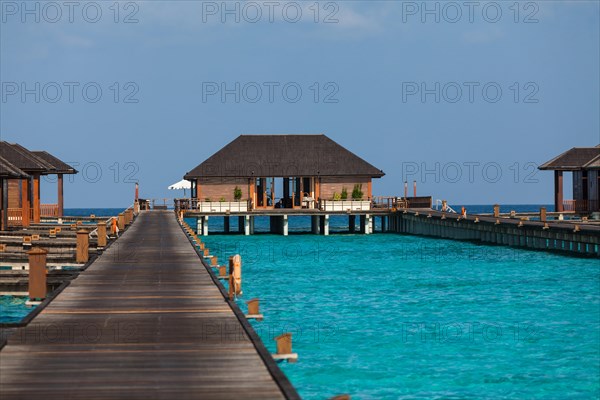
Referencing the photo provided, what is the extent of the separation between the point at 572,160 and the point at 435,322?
50.5 metres

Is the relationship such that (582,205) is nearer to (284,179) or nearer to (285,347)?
(284,179)

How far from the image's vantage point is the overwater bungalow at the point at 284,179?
72562 mm

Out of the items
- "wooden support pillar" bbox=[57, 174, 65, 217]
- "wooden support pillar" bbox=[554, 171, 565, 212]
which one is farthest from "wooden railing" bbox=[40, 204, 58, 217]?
"wooden support pillar" bbox=[554, 171, 565, 212]

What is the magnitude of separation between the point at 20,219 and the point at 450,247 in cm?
2611

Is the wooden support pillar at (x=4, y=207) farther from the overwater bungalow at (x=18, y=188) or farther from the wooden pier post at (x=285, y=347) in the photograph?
the wooden pier post at (x=285, y=347)

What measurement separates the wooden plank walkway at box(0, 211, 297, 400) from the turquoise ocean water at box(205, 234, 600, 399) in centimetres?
265

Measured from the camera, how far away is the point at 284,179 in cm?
7544

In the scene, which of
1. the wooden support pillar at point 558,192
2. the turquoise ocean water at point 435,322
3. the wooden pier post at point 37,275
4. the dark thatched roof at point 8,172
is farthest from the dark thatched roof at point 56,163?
the wooden pier post at point 37,275

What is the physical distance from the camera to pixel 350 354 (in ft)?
72.0

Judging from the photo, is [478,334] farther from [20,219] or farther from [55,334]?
[20,219]

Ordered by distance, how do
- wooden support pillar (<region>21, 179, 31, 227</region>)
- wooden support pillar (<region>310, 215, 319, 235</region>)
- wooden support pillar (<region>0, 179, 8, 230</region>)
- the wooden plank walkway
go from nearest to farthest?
the wooden plank walkway
wooden support pillar (<region>0, 179, 8, 230</region>)
wooden support pillar (<region>21, 179, 31, 227</region>)
wooden support pillar (<region>310, 215, 319, 235</region>)

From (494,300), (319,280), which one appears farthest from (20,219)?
(494,300)

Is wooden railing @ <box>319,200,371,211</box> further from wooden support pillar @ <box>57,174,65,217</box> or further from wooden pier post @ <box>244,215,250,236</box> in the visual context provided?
wooden support pillar @ <box>57,174,65,217</box>

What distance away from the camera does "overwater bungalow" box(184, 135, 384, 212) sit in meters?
72.6
